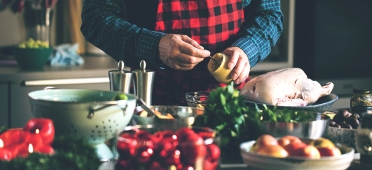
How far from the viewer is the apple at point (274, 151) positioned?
1.02 m

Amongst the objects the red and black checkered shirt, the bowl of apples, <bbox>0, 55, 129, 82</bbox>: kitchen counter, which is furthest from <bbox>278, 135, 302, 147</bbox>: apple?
<bbox>0, 55, 129, 82</bbox>: kitchen counter

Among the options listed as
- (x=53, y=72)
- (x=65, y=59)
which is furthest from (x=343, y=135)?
(x=65, y=59)

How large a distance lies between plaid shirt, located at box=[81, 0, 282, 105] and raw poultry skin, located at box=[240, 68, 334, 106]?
0.25m

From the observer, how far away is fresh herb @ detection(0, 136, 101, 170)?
3.04ft

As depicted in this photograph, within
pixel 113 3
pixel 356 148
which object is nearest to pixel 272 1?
pixel 113 3

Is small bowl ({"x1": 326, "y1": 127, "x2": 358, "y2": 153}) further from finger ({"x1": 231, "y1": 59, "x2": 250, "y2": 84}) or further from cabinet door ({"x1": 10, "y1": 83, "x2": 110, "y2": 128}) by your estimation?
cabinet door ({"x1": 10, "y1": 83, "x2": 110, "y2": 128})

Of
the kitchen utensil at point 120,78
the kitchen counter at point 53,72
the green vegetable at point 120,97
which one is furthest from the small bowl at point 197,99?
the kitchen counter at point 53,72

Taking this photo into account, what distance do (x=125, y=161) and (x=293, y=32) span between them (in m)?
2.23

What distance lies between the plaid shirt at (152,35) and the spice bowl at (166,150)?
2.36ft

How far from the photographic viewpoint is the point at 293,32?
3045 millimetres

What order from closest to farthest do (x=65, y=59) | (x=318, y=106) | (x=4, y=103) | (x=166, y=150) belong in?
(x=166, y=150), (x=318, y=106), (x=4, y=103), (x=65, y=59)

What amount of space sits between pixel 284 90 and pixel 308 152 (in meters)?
0.52

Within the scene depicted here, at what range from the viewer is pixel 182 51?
154 centimetres

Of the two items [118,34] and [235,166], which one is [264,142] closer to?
[235,166]
